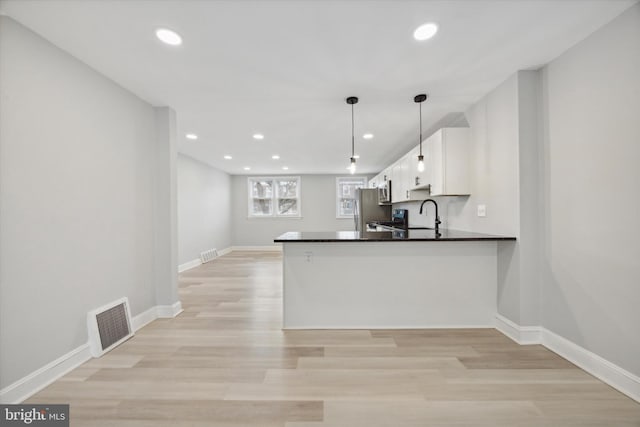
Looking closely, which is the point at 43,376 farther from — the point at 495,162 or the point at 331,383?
the point at 495,162

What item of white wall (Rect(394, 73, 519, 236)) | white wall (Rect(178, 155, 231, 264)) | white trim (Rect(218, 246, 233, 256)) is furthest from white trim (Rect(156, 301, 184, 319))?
white trim (Rect(218, 246, 233, 256))

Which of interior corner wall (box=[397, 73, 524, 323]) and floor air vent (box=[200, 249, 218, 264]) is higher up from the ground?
interior corner wall (box=[397, 73, 524, 323])

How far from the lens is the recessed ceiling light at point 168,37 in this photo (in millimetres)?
1807

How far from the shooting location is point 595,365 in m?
1.92

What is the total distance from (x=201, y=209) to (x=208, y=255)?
48.1 inches

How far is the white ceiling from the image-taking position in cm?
163

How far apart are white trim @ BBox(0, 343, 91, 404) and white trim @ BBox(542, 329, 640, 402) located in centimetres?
396

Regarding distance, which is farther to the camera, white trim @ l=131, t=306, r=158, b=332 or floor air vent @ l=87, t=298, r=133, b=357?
white trim @ l=131, t=306, r=158, b=332

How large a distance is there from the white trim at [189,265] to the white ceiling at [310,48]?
11.5 ft

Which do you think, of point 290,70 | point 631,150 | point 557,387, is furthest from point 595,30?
point 557,387

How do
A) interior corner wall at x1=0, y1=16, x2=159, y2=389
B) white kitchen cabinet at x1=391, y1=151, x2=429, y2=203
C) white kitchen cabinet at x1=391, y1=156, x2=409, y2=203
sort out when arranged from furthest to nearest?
1. white kitchen cabinet at x1=391, y1=156, x2=409, y2=203
2. white kitchen cabinet at x1=391, y1=151, x2=429, y2=203
3. interior corner wall at x1=0, y1=16, x2=159, y2=389

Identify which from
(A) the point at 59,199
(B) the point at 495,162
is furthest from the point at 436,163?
(A) the point at 59,199

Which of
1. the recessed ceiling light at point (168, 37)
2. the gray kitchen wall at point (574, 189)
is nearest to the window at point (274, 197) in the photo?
the gray kitchen wall at point (574, 189)

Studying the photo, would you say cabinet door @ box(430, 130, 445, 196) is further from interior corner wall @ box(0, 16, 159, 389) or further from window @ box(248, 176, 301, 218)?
window @ box(248, 176, 301, 218)
